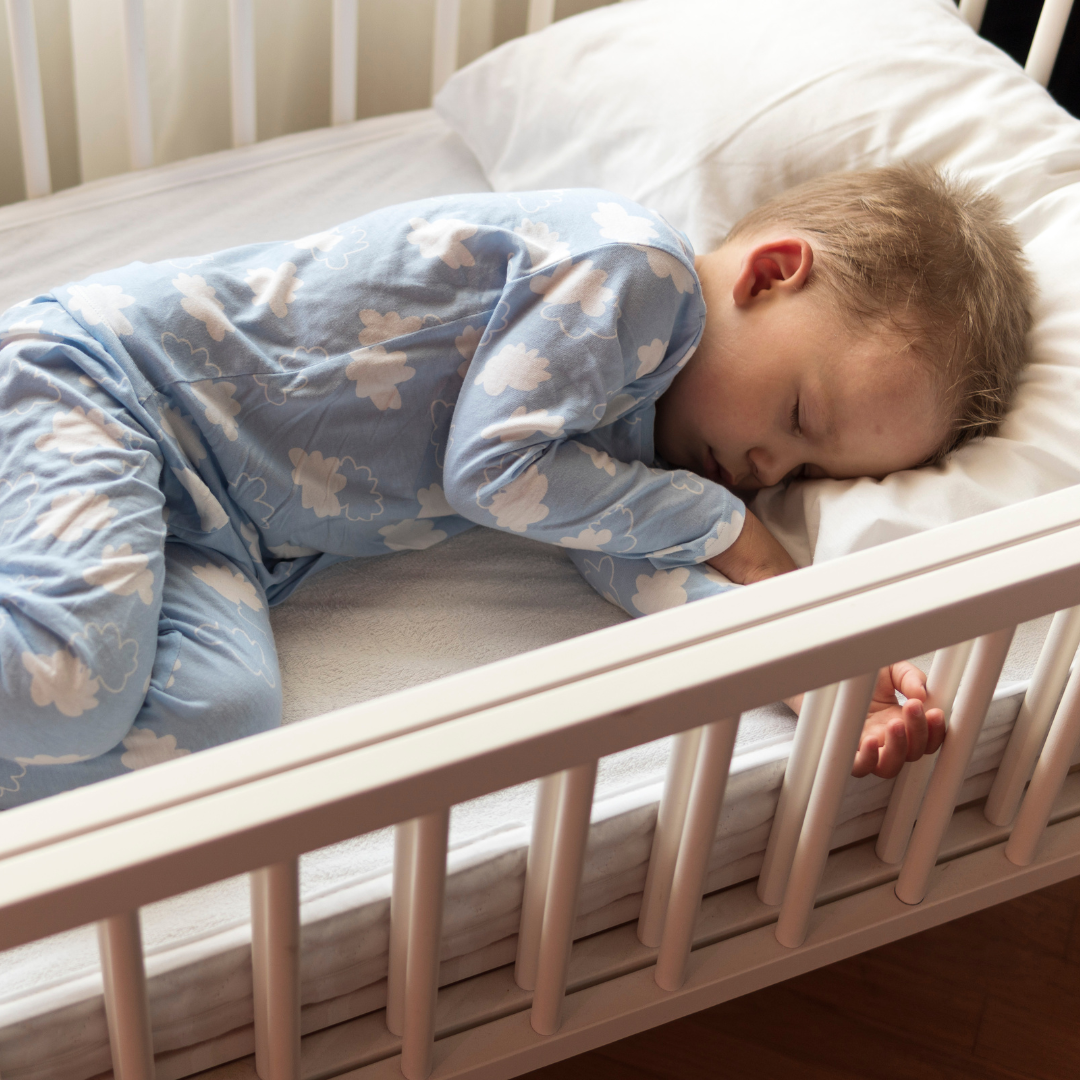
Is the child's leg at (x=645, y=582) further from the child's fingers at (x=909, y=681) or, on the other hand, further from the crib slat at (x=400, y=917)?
the crib slat at (x=400, y=917)

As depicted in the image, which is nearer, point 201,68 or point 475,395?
point 475,395

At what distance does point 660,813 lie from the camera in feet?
2.28

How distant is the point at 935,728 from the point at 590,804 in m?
0.27

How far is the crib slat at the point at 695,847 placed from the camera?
1.99 feet

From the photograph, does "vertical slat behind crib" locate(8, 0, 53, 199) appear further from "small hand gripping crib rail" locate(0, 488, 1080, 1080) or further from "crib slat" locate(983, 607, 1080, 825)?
"crib slat" locate(983, 607, 1080, 825)

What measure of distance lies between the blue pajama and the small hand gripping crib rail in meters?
0.23

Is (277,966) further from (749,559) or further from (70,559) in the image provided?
(749,559)

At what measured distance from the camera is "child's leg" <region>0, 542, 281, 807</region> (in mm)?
750

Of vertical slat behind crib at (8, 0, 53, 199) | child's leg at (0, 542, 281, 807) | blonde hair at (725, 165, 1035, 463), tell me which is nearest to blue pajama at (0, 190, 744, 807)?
child's leg at (0, 542, 281, 807)

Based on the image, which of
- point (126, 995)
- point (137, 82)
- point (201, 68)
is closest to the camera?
point (126, 995)

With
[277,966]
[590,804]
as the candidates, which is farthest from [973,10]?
[277,966]

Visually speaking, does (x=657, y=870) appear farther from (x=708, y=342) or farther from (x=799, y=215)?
(x=799, y=215)

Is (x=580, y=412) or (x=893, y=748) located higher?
(x=580, y=412)

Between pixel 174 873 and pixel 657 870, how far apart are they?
1.21 ft
